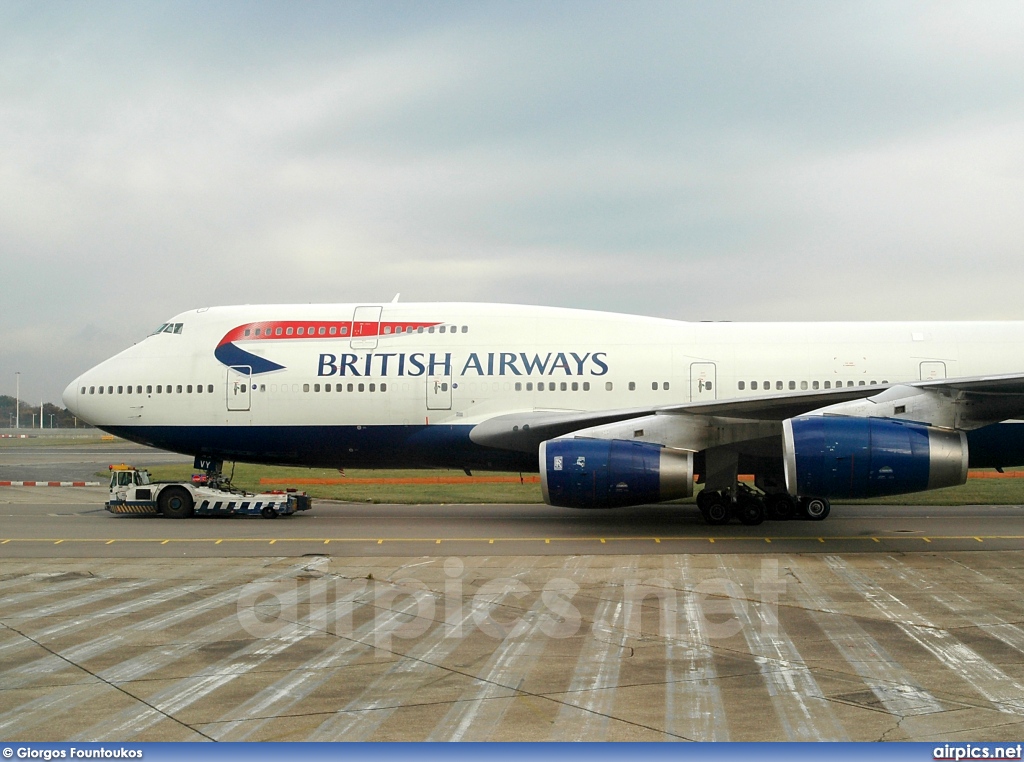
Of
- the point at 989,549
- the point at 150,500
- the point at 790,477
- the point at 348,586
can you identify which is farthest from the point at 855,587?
the point at 150,500

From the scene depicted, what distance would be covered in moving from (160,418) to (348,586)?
11.6 m

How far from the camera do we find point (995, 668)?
26.8 ft

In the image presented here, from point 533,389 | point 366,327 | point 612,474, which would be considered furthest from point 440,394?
point 612,474

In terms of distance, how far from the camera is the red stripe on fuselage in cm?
2141

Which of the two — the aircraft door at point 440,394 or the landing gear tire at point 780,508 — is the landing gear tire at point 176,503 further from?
the landing gear tire at point 780,508

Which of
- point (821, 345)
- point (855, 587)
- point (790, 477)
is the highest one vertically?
point (821, 345)

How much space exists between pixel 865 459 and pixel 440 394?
9580 millimetres

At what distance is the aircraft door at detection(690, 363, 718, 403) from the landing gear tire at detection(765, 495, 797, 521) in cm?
287

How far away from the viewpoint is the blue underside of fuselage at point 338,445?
2061 centimetres

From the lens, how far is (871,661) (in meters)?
8.43

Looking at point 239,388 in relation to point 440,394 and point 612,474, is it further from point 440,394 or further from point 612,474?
point 612,474

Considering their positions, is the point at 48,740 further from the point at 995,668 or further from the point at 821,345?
the point at 821,345

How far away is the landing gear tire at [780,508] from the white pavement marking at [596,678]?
10.1 meters

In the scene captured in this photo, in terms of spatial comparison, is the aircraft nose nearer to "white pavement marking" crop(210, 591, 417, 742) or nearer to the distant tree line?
"white pavement marking" crop(210, 591, 417, 742)
